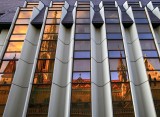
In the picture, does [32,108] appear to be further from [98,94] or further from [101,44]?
[101,44]

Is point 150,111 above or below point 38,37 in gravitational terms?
below

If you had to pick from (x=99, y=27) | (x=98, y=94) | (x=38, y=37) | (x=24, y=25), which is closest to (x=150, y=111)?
(x=98, y=94)

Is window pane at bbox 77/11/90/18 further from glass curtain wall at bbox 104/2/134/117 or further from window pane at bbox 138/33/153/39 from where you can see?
window pane at bbox 138/33/153/39

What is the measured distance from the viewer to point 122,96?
53.7 feet

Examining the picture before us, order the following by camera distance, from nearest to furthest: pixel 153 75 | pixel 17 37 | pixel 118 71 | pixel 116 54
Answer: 1. pixel 153 75
2. pixel 118 71
3. pixel 116 54
4. pixel 17 37

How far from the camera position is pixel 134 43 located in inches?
815

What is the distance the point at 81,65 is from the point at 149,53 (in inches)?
249

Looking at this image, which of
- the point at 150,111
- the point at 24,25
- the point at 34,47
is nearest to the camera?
the point at 150,111

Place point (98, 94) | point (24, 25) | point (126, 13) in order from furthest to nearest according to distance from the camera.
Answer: point (126, 13) < point (24, 25) < point (98, 94)

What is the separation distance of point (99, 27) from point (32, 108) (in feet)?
37.1

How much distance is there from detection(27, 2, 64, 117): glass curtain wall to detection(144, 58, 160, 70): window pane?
26.8ft

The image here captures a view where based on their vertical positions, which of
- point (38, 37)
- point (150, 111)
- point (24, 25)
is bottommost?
point (150, 111)

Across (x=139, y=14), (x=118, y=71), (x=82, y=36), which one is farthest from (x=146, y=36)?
(x=82, y=36)

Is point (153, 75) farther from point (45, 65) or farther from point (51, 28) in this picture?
→ point (51, 28)
